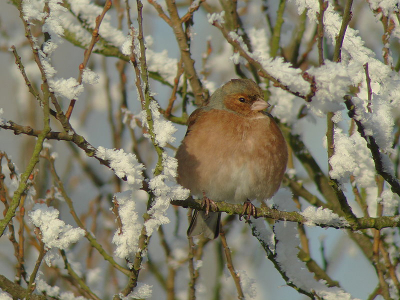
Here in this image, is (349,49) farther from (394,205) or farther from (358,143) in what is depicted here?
(394,205)

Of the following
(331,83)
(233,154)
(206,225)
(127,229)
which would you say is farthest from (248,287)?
(331,83)

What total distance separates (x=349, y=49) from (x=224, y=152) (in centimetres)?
137

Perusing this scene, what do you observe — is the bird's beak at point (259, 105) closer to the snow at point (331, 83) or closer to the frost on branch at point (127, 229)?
the frost on branch at point (127, 229)

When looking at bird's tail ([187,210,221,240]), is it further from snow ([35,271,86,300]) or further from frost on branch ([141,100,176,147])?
frost on branch ([141,100,176,147])

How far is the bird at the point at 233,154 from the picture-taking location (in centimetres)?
385

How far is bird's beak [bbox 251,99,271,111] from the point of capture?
4.11 meters

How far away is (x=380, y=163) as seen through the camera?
8.40 ft

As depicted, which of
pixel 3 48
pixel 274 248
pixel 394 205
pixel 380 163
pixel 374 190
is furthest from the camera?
pixel 3 48

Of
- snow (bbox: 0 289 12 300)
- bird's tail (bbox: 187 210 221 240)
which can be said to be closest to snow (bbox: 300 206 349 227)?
bird's tail (bbox: 187 210 221 240)

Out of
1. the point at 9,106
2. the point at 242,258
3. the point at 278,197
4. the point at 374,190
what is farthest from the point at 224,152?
the point at 9,106

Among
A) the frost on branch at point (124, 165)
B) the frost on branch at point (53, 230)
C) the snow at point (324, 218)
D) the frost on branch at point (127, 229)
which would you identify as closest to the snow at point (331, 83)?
the frost on branch at point (124, 165)

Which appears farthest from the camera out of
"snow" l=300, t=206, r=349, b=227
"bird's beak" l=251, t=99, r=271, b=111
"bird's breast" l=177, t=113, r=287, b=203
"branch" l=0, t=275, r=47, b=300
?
"bird's beak" l=251, t=99, r=271, b=111

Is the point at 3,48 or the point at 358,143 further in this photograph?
the point at 3,48

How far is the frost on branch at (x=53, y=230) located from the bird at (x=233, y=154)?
52.4 inches
